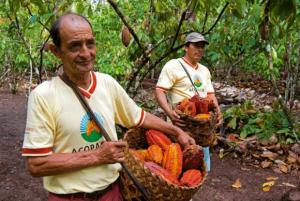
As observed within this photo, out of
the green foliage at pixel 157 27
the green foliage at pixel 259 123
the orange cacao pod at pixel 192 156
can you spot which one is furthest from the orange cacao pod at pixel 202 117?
the green foliage at pixel 259 123

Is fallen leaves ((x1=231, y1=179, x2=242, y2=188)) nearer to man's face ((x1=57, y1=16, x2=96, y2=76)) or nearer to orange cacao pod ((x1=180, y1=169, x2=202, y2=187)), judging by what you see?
orange cacao pod ((x1=180, y1=169, x2=202, y2=187))

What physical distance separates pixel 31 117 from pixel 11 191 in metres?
2.67

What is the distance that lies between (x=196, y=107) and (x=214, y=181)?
66.4 inches

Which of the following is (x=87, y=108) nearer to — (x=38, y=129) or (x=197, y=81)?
(x=38, y=129)

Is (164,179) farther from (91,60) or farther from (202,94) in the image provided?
(202,94)

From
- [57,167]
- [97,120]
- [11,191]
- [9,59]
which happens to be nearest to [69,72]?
[97,120]

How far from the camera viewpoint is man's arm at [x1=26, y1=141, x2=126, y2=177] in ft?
5.02

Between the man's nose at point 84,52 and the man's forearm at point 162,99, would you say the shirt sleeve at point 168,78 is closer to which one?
the man's forearm at point 162,99

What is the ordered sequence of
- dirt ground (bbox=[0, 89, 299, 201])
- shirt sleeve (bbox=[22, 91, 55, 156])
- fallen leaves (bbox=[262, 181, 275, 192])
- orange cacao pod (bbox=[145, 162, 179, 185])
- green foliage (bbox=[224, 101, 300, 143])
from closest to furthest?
1. shirt sleeve (bbox=[22, 91, 55, 156])
2. orange cacao pod (bbox=[145, 162, 179, 185])
3. dirt ground (bbox=[0, 89, 299, 201])
4. fallen leaves (bbox=[262, 181, 275, 192])
5. green foliage (bbox=[224, 101, 300, 143])

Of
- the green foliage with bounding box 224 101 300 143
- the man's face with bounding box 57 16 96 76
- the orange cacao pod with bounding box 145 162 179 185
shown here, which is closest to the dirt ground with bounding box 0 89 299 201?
the green foliage with bounding box 224 101 300 143

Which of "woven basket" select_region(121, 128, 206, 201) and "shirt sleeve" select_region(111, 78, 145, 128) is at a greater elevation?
"shirt sleeve" select_region(111, 78, 145, 128)

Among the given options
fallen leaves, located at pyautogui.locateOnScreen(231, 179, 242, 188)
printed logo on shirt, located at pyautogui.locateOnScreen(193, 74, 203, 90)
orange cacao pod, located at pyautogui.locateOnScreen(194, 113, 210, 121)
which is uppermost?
printed logo on shirt, located at pyautogui.locateOnScreen(193, 74, 203, 90)

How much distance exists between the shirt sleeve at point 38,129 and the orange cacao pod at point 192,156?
73 centimetres

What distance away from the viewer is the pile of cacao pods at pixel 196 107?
2996mm
